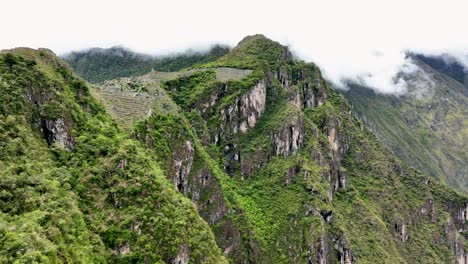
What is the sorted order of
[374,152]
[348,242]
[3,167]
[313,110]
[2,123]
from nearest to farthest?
[3,167]
[2,123]
[348,242]
[313,110]
[374,152]

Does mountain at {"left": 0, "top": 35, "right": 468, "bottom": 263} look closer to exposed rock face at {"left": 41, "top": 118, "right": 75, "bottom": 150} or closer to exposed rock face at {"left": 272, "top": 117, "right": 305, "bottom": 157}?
exposed rock face at {"left": 41, "top": 118, "right": 75, "bottom": 150}

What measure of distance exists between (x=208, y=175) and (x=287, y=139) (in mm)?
33246

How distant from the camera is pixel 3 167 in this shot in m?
69.1

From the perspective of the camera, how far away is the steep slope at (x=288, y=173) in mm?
116500

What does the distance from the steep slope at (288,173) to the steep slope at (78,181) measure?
16271 millimetres

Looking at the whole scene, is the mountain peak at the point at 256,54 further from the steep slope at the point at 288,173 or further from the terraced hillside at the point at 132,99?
the terraced hillside at the point at 132,99

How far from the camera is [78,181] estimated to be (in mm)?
80000

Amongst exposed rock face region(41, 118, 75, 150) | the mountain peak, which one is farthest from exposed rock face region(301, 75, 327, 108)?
exposed rock face region(41, 118, 75, 150)

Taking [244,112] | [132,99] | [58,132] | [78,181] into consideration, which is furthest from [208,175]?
[78,181]

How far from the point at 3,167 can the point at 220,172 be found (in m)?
67.3

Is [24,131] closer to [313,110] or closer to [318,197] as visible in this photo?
[318,197]

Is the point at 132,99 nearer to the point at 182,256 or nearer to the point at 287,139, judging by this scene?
the point at 182,256

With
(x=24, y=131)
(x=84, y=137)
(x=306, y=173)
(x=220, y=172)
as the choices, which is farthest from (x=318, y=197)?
(x=24, y=131)

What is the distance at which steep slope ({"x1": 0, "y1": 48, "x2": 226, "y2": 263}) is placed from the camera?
220 ft
